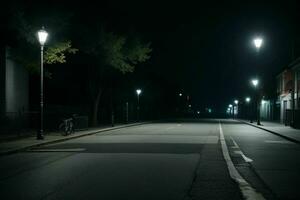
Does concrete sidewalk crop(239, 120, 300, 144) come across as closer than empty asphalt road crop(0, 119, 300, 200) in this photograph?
No

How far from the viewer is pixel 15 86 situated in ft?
113

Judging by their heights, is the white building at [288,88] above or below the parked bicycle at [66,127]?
above

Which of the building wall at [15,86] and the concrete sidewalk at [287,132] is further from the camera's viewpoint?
the building wall at [15,86]

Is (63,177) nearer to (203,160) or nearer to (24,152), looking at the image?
(203,160)

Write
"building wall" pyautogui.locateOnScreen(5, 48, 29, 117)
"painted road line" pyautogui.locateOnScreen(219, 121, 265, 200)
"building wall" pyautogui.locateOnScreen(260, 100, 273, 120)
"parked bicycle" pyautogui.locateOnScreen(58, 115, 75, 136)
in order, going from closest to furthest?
"painted road line" pyautogui.locateOnScreen(219, 121, 265, 200)
"parked bicycle" pyautogui.locateOnScreen(58, 115, 75, 136)
"building wall" pyautogui.locateOnScreen(5, 48, 29, 117)
"building wall" pyautogui.locateOnScreen(260, 100, 273, 120)

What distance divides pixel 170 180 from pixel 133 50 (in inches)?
1216

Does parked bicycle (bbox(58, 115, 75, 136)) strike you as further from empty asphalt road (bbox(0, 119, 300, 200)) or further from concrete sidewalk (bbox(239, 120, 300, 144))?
concrete sidewalk (bbox(239, 120, 300, 144))

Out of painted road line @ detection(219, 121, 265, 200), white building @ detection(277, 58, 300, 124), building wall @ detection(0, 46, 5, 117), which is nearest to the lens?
painted road line @ detection(219, 121, 265, 200)

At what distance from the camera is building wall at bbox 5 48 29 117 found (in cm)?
3303

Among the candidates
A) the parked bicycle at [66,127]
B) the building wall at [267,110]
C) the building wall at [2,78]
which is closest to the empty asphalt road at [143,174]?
the parked bicycle at [66,127]

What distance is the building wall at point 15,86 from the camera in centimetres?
3303

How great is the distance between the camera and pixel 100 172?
1255 centimetres

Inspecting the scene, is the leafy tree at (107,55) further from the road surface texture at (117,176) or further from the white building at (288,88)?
the road surface texture at (117,176)

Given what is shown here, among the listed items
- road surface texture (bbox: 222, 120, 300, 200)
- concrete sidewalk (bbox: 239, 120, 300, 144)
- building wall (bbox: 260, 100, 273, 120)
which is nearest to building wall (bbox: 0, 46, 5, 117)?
concrete sidewalk (bbox: 239, 120, 300, 144)
